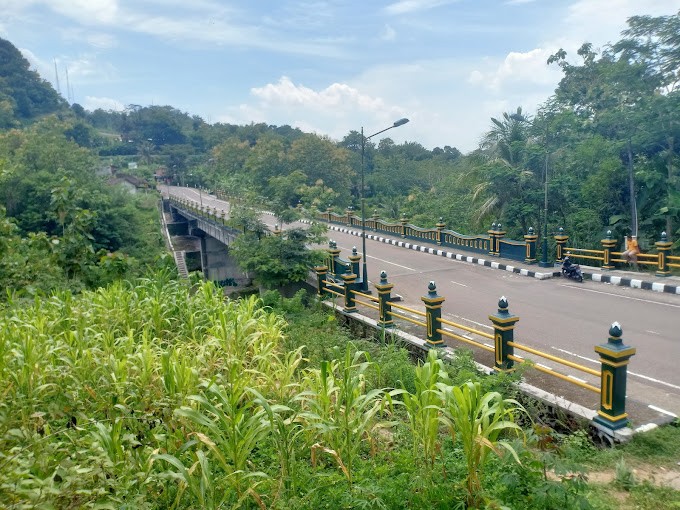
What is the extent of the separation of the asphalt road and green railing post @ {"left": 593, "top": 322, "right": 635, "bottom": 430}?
23.2 inches

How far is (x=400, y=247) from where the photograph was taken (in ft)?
74.5

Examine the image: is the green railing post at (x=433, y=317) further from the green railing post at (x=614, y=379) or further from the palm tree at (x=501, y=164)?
the palm tree at (x=501, y=164)

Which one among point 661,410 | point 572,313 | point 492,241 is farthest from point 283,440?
point 492,241

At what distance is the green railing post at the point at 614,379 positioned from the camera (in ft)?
17.4

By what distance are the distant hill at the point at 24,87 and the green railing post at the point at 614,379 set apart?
273 feet

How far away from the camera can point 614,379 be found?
5.34m

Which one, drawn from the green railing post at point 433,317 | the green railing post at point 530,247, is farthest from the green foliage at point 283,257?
the green railing post at point 530,247

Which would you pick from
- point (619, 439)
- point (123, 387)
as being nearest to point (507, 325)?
point (619, 439)

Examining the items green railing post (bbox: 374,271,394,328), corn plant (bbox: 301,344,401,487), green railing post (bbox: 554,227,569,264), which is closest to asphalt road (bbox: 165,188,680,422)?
green railing post (bbox: 554,227,569,264)

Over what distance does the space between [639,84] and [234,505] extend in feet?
61.8

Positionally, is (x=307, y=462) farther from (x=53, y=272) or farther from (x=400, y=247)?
(x=400, y=247)

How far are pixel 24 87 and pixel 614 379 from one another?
93.9 m

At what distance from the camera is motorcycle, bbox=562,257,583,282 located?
13711 mm

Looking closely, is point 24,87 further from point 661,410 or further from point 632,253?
point 661,410
